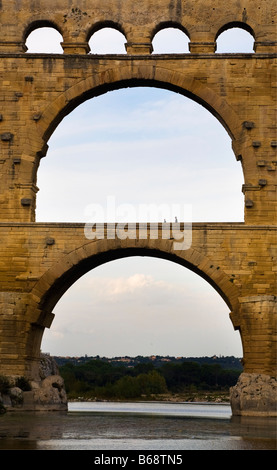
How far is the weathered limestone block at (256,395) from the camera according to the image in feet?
79.2

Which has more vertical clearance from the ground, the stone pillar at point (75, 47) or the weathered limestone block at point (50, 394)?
the stone pillar at point (75, 47)

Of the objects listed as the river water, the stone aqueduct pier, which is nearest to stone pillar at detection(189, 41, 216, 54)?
the stone aqueduct pier

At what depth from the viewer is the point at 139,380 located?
55.3m

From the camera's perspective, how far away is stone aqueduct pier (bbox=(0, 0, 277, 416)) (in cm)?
2559

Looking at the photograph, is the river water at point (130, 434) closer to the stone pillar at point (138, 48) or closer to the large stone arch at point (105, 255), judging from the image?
the large stone arch at point (105, 255)

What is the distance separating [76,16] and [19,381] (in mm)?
11615

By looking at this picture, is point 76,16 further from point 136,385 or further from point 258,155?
point 136,385

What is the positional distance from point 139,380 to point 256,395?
31551 millimetres

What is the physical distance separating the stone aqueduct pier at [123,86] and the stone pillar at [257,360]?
31 millimetres

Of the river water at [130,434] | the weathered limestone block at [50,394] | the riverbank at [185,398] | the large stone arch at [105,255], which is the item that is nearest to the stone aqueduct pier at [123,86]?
the large stone arch at [105,255]

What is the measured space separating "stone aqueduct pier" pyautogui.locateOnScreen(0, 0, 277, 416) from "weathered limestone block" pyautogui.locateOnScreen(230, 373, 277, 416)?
0.05 metres

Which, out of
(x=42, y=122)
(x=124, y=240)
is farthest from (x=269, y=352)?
(x=42, y=122)

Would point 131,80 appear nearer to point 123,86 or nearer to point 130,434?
point 123,86

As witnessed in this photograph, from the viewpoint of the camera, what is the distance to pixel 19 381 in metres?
25.3
